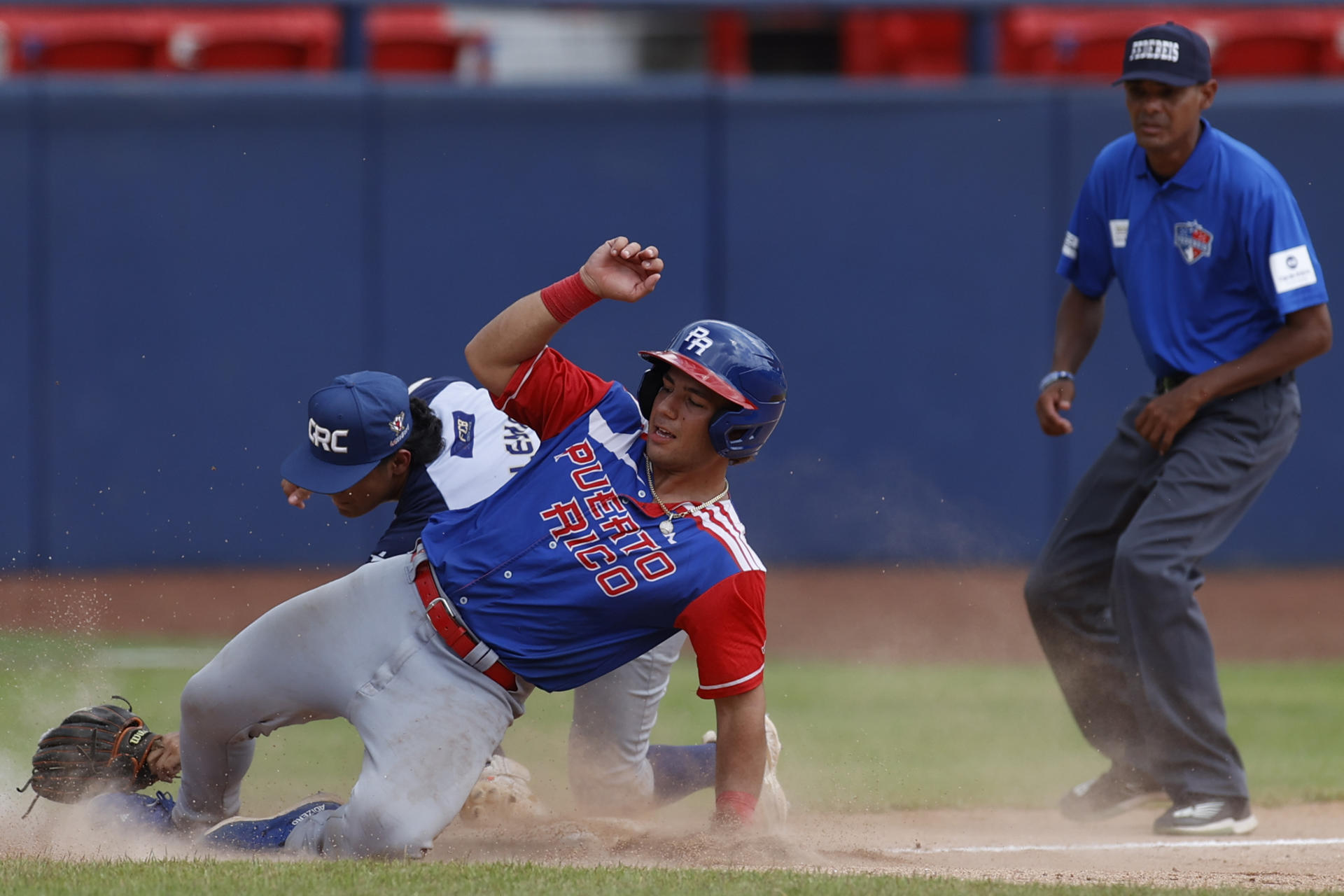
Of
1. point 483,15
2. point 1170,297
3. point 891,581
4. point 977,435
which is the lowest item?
point 891,581

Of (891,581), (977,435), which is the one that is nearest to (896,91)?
(977,435)

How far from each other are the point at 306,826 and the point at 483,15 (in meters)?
11.0

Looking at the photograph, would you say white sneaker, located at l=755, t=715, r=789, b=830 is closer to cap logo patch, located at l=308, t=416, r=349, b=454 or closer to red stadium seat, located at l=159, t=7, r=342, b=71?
cap logo patch, located at l=308, t=416, r=349, b=454

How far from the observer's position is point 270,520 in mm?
9805

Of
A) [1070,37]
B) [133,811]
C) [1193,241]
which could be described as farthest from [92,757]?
[1070,37]

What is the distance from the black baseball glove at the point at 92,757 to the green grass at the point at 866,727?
0.41 metres

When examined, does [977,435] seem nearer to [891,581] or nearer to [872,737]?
[891,581]

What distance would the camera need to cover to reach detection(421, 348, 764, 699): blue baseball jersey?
142 inches

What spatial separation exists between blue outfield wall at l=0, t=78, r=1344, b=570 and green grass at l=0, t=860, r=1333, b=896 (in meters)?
6.26

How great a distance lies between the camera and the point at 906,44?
529 inches

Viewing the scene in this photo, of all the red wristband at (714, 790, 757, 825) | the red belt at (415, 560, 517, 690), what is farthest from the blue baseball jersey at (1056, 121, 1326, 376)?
the red belt at (415, 560, 517, 690)

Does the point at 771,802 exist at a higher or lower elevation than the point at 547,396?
lower

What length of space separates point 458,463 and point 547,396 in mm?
549

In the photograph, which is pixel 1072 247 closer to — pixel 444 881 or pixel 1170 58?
pixel 1170 58
